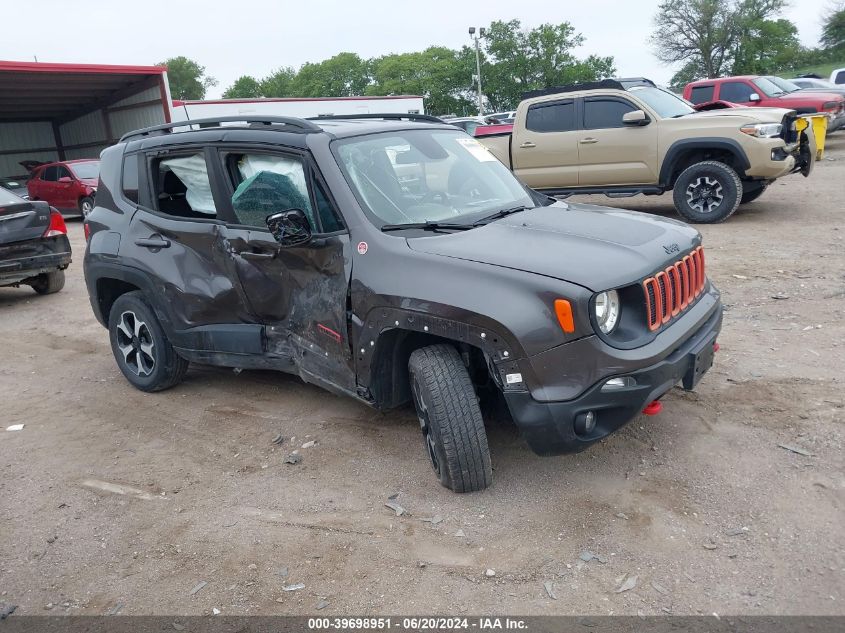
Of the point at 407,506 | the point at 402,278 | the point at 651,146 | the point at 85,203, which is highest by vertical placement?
the point at 651,146

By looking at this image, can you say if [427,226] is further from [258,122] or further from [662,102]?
[662,102]

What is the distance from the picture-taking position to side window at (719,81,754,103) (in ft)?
54.7

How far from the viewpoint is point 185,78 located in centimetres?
9525

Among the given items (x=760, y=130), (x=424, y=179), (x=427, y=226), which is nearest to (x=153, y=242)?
(x=424, y=179)

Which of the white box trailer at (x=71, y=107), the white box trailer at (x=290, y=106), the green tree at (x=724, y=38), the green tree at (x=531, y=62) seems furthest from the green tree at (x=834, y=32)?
the white box trailer at (x=71, y=107)

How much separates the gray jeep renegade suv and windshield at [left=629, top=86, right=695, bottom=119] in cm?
654

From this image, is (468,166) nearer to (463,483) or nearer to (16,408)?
(463,483)

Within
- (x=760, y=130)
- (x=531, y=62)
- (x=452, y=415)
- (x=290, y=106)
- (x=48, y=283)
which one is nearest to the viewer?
(x=452, y=415)

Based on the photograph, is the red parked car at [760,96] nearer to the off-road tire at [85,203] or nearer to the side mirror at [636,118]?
the side mirror at [636,118]

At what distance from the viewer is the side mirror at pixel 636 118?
33.0 ft

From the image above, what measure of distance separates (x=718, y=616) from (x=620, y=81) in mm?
10012

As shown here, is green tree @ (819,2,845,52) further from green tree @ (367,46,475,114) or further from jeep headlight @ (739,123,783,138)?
jeep headlight @ (739,123,783,138)

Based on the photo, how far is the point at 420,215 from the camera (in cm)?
398

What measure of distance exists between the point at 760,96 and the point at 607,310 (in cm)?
1570
